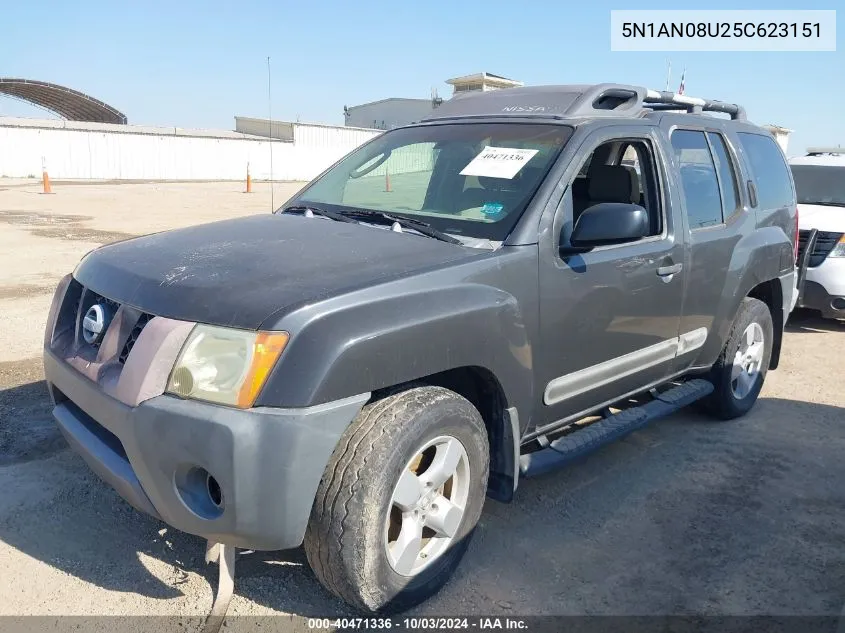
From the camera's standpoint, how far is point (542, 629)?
2717mm

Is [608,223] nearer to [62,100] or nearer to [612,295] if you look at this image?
[612,295]

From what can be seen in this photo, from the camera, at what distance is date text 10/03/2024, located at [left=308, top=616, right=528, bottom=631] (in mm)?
2674

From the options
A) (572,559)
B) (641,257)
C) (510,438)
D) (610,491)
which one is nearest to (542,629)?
(572,559)

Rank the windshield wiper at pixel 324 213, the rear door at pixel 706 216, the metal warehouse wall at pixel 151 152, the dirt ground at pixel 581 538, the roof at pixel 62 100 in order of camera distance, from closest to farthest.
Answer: the dirt ground at pixel 581 538 < the windshield wiper at pixel 324 213 < the rear door at pixel 706 216 < the metal warehouse wall at pixel 151 152 < the roof at pixel 62 100

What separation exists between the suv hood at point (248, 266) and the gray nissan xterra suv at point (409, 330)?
1cm

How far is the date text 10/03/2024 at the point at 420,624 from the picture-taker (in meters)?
2.67

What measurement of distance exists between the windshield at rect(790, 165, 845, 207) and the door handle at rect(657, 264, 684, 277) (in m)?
5.58

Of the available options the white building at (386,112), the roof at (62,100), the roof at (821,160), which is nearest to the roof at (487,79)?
the roof at (821,160)

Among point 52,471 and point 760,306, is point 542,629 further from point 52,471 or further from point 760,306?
point 760,306

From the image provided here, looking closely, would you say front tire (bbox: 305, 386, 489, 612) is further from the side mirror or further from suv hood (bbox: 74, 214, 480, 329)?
the side mirror

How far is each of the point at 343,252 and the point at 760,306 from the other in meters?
3.27

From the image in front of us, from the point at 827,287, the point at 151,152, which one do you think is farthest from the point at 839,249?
the point at 151,152

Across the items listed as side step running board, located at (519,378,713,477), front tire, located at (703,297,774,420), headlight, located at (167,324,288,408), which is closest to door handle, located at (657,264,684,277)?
side step running board, located at (519,378,713,477)

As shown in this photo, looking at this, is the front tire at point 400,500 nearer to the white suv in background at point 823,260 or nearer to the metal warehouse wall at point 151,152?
the white suv in background at point 823,260
